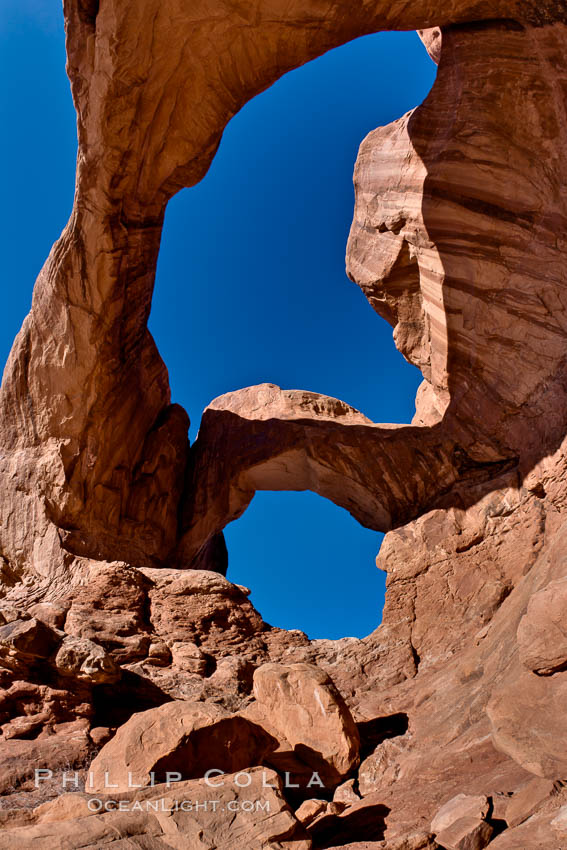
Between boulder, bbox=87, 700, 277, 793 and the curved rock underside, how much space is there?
32 millimetres

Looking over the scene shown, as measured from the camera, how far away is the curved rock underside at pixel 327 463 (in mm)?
6160

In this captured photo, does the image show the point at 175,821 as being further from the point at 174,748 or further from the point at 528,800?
the point at 528,800

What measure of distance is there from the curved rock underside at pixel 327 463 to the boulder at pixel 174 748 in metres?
0.03

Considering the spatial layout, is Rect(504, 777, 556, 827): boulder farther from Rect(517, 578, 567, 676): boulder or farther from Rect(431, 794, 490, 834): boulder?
Rect(517, 578, 567, 676): boulder

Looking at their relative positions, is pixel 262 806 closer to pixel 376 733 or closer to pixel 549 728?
pixel 549 728

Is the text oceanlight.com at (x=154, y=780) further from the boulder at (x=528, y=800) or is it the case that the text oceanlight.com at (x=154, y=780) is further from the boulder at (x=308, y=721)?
the boulder at (x=528, y=800)

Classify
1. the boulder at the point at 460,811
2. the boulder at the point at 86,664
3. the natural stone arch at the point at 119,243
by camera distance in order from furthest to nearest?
the natural stone arch at the point at 119,243
the boulder at the point at 86,664
the boulder at the point at 460,811

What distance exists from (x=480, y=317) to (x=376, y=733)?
7.58 metres

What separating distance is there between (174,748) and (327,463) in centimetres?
837

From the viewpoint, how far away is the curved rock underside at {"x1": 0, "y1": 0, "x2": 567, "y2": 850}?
616 cm

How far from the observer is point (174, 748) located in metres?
5.41

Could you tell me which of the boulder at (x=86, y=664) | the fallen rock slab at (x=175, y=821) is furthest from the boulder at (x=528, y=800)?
the boulder at (x=86, y=664)

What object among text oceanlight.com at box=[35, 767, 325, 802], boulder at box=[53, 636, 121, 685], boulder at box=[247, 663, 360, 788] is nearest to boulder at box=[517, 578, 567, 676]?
boulder at box=[247, 663, 360, 788]

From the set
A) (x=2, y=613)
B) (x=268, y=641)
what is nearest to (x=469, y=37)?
(x=268, y=641)
